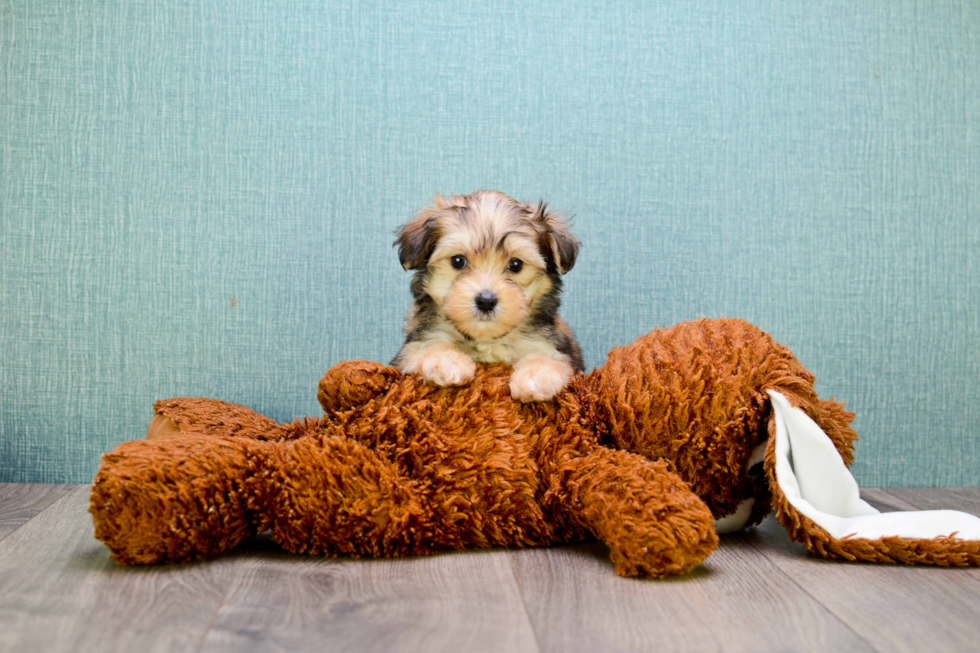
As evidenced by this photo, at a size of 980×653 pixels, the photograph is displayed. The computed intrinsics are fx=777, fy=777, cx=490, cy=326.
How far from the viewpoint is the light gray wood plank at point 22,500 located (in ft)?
7.07

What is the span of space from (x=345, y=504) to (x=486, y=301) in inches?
23.0

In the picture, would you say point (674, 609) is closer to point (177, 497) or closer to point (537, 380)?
point (537, 380)

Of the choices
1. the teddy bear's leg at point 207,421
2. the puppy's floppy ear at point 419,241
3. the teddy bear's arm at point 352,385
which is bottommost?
the teddy bear's leg at point 207,421

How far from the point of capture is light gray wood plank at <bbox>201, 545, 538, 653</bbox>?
1.32 m

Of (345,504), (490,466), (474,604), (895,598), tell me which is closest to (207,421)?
(345,504)

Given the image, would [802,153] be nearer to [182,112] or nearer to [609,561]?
[609,561]

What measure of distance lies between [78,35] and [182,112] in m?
0.45

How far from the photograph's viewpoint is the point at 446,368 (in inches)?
75.5

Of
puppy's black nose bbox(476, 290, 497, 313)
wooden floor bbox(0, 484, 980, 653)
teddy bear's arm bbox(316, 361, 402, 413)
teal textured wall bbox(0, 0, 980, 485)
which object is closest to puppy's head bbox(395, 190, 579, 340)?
puppy's black nose bbox(476, 290, 497, 313)

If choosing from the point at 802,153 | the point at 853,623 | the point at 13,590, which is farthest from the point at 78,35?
the point at 853,623

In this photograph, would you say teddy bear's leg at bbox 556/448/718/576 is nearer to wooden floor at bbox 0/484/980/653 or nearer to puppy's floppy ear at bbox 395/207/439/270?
wooden floor at bbox 0/484/980/653

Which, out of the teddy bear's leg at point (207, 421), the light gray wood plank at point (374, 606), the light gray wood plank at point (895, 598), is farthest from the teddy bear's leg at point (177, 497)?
the light gray wood plank at point (895, 598)

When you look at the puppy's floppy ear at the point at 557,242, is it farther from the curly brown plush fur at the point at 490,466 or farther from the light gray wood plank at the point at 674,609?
the light gray wood plank at the point at 674,609

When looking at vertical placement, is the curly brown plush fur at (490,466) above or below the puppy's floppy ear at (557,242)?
below
